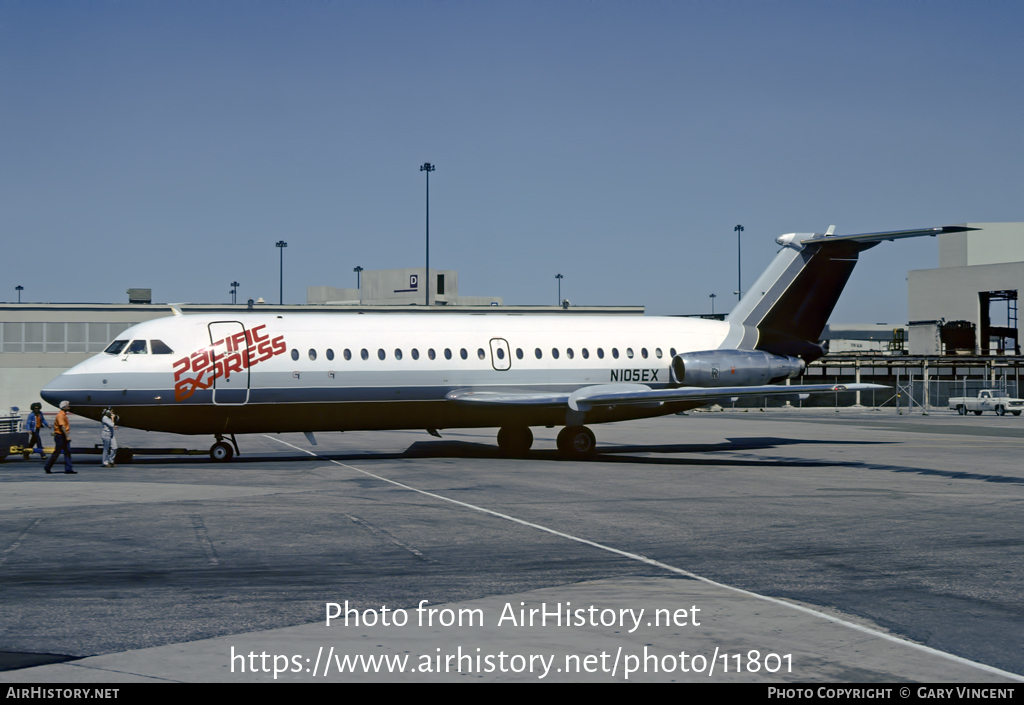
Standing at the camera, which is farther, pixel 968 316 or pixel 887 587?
pixel 968 316

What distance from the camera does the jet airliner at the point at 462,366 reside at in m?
25.2

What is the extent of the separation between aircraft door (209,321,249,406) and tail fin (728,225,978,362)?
53.1ft

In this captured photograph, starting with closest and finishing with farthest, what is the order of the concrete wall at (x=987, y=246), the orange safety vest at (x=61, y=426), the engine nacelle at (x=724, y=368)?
the orange safety vest at (x=61, y=426), the engine nacelle at (x=724, y=368), the concrete wall at (x=987, y=246)

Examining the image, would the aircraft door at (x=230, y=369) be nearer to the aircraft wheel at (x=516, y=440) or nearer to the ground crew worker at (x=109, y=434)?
the ground crew worker at (x=109, y=434)

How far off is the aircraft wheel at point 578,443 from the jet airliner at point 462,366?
0.04 m

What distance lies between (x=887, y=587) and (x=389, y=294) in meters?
105

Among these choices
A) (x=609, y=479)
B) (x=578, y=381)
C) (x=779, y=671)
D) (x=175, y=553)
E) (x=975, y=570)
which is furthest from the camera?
(x=578, y=381)

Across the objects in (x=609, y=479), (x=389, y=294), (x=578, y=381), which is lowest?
(x=609, y=479)

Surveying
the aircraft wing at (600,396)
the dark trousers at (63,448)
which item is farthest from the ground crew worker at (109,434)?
the aircraft wing at (600,396)

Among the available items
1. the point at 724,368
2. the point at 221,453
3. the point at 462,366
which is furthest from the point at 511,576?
the point at 724,368

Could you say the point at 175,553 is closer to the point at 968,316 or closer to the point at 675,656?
the point at 675,656

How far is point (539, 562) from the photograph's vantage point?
39.2 feet

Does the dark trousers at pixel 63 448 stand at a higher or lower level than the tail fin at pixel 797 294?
lower
